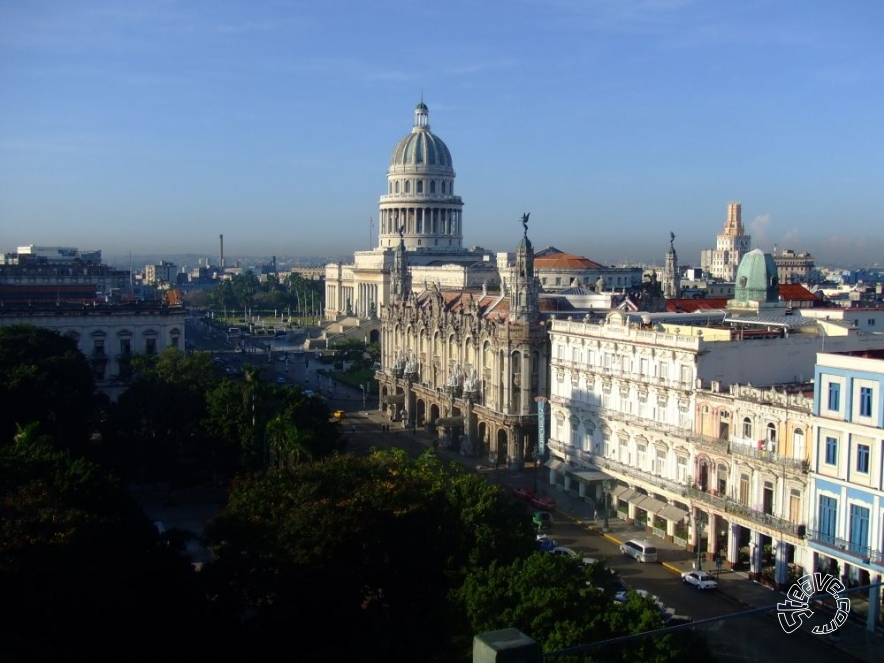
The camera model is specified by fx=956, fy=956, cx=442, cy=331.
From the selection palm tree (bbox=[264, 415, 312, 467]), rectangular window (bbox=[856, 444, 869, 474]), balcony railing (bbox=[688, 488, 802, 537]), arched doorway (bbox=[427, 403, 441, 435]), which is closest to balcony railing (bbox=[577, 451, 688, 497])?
balcony railing (bbox=[688, 488, 802, 537])

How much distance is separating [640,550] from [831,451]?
14.1 meters

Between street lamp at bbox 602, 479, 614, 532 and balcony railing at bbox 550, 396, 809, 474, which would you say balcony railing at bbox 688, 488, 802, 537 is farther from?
street lamp at bbox 602, 479, 614, 532

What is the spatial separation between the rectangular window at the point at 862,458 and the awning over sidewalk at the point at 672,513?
15.7m

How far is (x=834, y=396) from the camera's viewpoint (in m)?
49.6

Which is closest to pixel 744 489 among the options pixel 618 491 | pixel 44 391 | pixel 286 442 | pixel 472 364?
pixel 618 491

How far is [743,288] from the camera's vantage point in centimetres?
8725

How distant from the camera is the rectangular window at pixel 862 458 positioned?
47656 mm

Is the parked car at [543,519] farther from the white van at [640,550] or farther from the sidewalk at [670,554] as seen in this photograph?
the white van at [640,550]

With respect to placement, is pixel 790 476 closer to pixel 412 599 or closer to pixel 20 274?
pixel 412 599

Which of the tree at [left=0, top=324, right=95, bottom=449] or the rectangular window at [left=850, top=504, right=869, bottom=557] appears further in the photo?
the tree at [left=0, top=324, right=95, bottom=449]

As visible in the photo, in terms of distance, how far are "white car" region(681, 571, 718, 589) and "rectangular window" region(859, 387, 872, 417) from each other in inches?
509

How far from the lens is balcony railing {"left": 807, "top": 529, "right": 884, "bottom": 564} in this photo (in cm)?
4650

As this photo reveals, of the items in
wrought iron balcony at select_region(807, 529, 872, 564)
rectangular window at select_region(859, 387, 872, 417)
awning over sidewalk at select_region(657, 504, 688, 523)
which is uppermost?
rectangular window at select_region(859, 387, 872, 417)

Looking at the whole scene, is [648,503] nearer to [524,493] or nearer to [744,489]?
[744,489]
